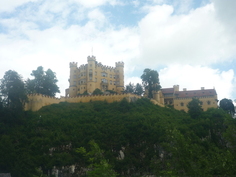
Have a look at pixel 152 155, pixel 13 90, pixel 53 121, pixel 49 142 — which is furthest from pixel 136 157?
pixel 13 90

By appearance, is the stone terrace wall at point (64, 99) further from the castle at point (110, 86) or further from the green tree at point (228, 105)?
the green tree at point (228, 105)

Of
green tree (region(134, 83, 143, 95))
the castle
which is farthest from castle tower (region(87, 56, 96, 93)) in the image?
green tree (region(134, 83, 143, 95))

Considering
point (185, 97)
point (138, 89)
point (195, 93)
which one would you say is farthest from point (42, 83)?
point (195, 93)

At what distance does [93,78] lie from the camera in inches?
2965

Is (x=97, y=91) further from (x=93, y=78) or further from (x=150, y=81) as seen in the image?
(x=150, y=81)

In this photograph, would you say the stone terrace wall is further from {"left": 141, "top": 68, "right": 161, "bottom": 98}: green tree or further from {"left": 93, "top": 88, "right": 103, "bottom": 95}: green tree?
A: {"left": 141, "top": 68, "right": 161, "bottom": 98}: green tree

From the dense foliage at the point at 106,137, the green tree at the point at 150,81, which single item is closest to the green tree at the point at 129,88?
the green tree at the point at 150,81

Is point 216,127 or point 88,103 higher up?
point 88,103

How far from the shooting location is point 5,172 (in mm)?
40250

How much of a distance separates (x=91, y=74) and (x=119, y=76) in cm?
894

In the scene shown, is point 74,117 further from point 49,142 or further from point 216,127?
point 216,127

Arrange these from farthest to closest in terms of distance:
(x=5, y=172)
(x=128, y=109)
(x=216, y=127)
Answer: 1. (x=128, y=109)
2. (x=216, y=127)
3. (x=5, y=172)

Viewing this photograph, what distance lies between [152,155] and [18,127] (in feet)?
75.0

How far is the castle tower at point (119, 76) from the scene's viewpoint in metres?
80.1
